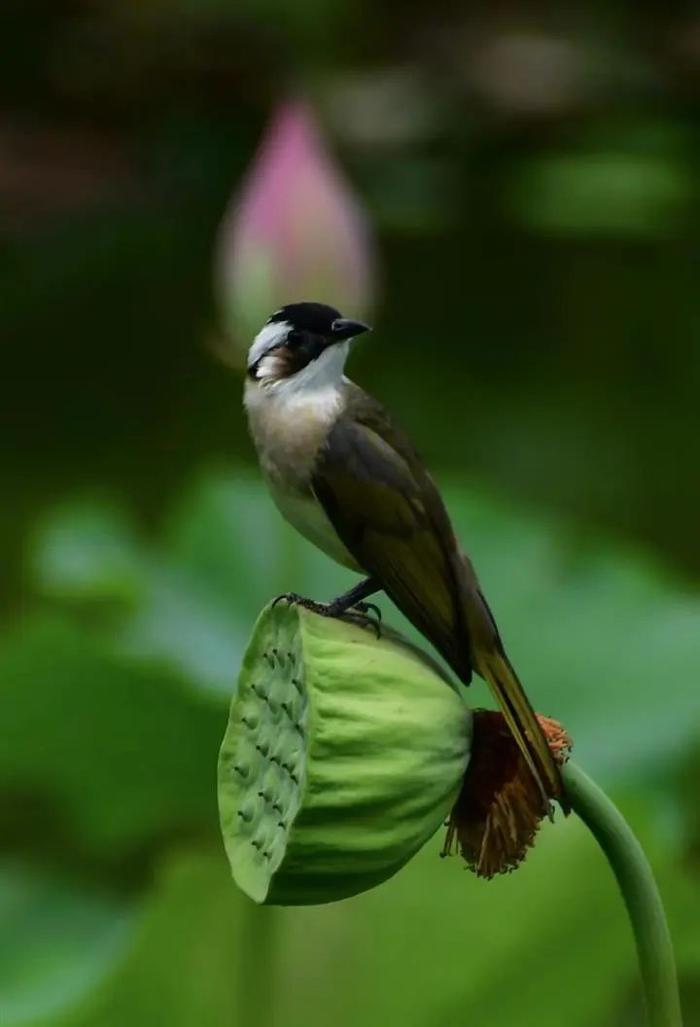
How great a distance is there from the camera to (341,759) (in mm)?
533

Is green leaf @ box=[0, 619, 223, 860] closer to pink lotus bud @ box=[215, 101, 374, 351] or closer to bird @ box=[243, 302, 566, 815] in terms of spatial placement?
pink lotus bud @ box=[215, 101, 374, 351]

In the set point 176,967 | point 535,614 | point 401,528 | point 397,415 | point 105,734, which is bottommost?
point 176,967

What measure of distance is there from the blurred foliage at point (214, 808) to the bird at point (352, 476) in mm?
311

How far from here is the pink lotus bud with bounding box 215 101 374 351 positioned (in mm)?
1014

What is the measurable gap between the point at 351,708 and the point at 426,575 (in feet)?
0.16

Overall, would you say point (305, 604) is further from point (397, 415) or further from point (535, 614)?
point (397, 415)

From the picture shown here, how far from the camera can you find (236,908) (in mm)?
894

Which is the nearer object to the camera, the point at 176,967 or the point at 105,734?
the point at 176,967

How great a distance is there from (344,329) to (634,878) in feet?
0.59

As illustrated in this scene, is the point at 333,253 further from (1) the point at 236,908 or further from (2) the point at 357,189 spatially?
(2) the point at 357,189

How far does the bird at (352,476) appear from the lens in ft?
1.82

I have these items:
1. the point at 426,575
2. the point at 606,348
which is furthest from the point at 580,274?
the point at 426,575

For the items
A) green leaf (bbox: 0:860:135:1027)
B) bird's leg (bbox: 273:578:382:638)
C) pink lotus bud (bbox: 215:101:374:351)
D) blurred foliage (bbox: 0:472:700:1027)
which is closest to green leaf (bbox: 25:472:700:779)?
blurred foliage (bbox: 0:472:700:1027)

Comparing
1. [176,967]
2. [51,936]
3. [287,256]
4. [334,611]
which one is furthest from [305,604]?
[51,936]
